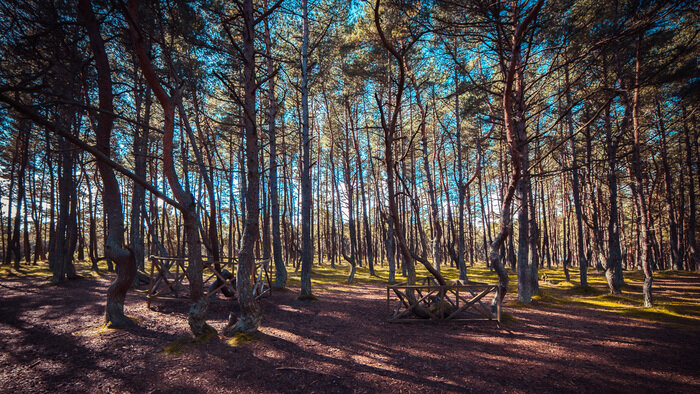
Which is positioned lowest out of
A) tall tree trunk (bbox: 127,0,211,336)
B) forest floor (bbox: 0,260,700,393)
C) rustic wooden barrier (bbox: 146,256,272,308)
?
forest floor (bbox: 0,260,700,393)

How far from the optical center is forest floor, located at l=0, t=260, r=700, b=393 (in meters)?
3.83

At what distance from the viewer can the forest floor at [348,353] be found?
3.83 meters

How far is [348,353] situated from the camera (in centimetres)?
496

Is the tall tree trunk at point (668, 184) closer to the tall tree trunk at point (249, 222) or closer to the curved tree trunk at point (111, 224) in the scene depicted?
the tall tree trunk at point (249, 222)

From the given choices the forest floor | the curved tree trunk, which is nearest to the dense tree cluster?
the curved tree trunk

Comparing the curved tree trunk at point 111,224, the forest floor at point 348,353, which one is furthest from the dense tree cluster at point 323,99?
the forest floor at point 348,353

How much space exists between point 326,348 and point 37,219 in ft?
105

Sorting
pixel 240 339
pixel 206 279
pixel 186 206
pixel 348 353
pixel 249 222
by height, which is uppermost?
pixel 186 206

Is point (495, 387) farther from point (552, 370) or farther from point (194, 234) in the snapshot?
point (194, 234)

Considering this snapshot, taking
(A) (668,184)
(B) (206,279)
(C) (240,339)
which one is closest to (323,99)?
(B) (206,279)

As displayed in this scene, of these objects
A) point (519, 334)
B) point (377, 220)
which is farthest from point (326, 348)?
point (377, 220)

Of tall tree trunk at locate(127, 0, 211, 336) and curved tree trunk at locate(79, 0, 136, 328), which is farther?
curved tree trunk at locate(79, 0, 136, 328)

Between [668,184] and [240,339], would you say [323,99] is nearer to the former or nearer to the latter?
[240,339]

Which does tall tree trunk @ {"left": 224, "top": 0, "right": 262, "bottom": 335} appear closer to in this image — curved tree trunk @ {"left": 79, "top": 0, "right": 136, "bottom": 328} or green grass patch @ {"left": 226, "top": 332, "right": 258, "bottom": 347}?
green grass patch @ {"left": 226, "top": 332, "right": 258, "bottom": 347}
